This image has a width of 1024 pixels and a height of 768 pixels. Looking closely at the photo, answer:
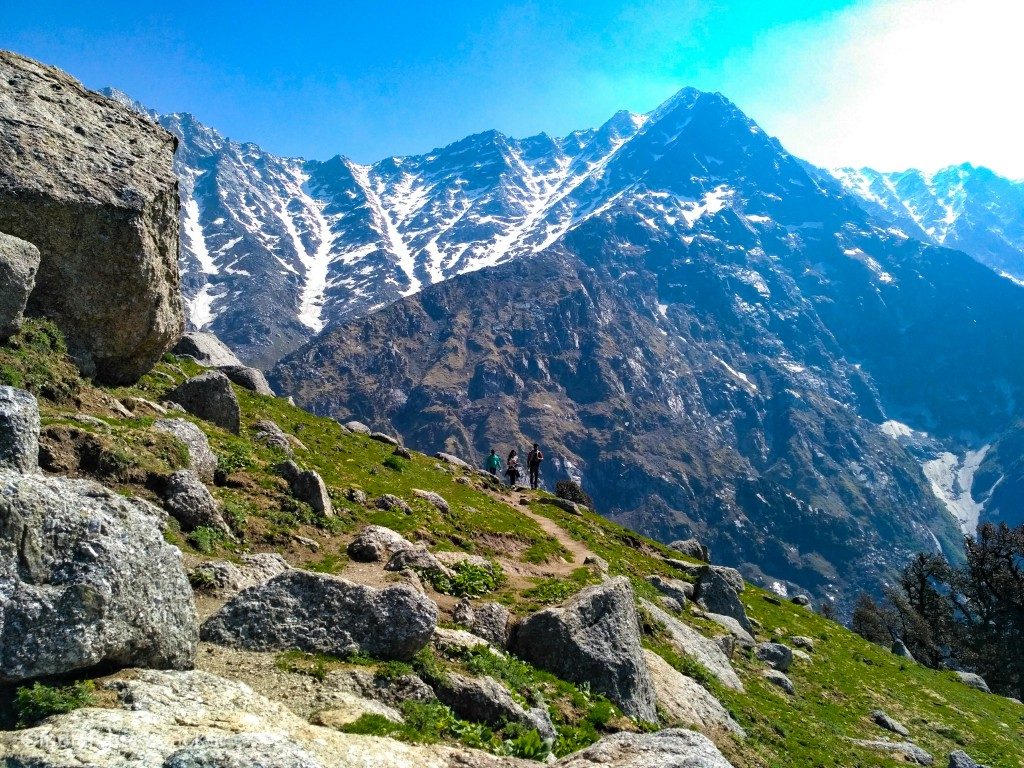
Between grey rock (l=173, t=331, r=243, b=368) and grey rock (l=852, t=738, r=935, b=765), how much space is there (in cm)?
4525

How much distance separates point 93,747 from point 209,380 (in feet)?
67.9

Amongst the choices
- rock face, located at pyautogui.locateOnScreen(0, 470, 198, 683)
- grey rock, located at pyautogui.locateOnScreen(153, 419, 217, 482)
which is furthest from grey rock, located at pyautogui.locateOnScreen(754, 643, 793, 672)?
rock face, located at pyautogui.locateOnScreen(0, 470, 198, 683)

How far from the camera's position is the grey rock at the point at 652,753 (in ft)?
31.3

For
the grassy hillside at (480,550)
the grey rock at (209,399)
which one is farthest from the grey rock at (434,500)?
the grey rock at (209,399)

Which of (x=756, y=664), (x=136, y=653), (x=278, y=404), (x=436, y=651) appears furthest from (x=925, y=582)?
(x=136, y=653)

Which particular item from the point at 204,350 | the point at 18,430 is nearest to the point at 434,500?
the point at 18,430

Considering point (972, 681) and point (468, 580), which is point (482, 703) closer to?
point (468, 580)

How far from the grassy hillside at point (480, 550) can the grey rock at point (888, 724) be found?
67cm

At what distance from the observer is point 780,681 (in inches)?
1112

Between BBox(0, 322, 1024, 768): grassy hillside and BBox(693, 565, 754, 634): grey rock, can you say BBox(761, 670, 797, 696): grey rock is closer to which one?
BBox(0, 322, 1024, 768): grassy hillside

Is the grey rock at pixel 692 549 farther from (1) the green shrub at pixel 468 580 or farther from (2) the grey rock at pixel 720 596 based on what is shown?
(1) the green shrub at pixel 468 580

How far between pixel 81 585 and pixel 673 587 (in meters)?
31.8

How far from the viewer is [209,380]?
25938 mm

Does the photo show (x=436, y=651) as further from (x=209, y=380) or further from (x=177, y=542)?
(x=209, y=380)
